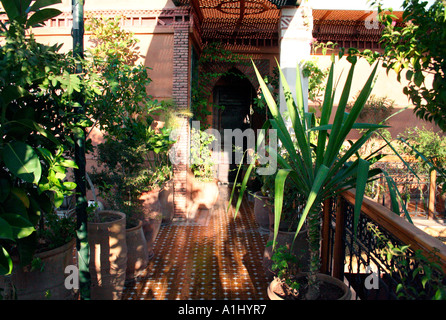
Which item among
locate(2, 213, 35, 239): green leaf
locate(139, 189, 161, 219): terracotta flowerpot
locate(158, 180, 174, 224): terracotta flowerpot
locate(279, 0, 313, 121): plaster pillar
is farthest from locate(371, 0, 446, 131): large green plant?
locate(158, 180, 174, 224): terracotta flowerpot

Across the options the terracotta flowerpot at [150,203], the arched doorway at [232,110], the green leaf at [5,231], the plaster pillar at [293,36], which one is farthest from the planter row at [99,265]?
the arched doorway at [232,110]

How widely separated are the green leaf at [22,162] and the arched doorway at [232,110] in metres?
7.44

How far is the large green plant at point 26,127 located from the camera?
1.91 m

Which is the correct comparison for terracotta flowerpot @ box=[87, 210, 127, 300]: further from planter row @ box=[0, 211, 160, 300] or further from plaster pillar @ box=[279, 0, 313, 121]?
plaster pillar @ box=[279, 0, 313, 121]

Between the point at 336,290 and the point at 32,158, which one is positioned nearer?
the point at 32,158

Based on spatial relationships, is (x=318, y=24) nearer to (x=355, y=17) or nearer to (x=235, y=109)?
(x=355, y=17)

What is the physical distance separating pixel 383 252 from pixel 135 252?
2.69 meters

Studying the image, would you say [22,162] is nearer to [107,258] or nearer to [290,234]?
[107,258]

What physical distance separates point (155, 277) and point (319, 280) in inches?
82.1

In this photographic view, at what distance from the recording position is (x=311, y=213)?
2.37 metres

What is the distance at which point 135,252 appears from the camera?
393cm

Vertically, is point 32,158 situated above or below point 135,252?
above

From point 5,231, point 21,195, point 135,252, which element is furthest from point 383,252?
point 135,252
